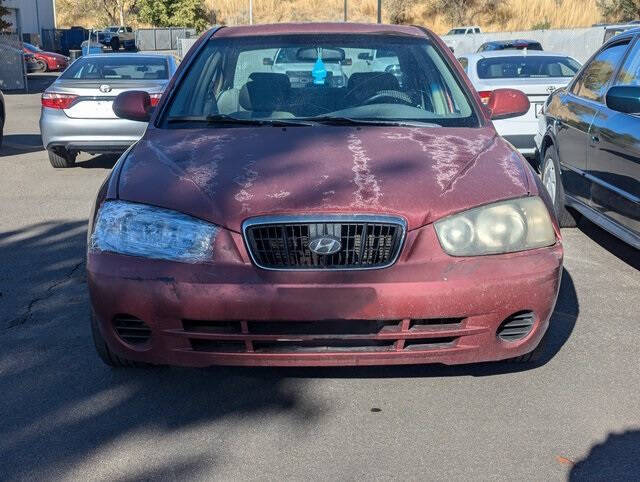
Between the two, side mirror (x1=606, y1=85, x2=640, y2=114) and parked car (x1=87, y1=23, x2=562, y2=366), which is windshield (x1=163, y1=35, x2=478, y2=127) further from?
side mirror (x1=606, y1=85, x2=640, y2=114)

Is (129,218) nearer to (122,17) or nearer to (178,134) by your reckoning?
(178,134)

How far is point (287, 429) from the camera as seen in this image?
3623mm

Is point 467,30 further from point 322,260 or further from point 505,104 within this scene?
point 322,260

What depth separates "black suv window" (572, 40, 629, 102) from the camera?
6.56m

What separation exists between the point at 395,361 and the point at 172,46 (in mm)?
42341

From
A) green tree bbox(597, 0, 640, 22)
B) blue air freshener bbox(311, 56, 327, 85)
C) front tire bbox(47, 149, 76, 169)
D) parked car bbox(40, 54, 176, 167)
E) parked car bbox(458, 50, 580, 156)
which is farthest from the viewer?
green tree bbox(597, 0, 640, 22)

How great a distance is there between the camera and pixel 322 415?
3.74m

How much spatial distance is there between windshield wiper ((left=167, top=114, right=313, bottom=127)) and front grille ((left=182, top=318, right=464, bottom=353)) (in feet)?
4.76

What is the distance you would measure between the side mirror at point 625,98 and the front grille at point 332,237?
2.34 metres

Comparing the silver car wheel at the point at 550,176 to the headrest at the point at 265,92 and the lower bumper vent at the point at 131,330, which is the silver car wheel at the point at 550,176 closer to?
the headrest at the point at 265,92

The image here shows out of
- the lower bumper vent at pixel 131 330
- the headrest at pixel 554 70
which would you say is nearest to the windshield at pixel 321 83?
the lower bumper vent at pixel 131 330

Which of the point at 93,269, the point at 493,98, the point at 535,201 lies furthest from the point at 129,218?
the point at 493,98

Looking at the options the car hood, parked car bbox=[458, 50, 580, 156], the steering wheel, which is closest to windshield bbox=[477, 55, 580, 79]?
parked car bbox=[458, 50, 580, 156]

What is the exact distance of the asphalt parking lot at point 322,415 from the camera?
10.9 ft
